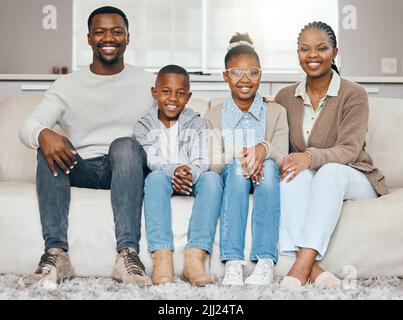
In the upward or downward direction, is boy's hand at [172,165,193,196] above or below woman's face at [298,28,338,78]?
below

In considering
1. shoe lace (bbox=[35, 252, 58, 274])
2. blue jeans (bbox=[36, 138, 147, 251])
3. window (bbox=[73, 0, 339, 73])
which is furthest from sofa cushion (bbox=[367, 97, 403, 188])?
window (bbox=[73, 0, 339, 73])

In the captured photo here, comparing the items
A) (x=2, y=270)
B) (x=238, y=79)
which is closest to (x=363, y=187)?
(x=238, y=79)

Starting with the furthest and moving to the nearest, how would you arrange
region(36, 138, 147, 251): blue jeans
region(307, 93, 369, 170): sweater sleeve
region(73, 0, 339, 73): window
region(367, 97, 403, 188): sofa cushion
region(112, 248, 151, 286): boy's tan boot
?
region(73, 0, 339, 73): window → region(367, 97, 403, 188): sofa cushion → region(307, 93, 369, 170): sweater sleeve → region(36, 138, 147, 251): blue jeans → region(112, 248, 151, 286): boy's tan boot

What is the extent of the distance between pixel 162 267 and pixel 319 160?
626 mm

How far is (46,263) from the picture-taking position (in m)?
1.88

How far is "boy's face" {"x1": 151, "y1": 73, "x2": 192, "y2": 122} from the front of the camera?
7.22 feet

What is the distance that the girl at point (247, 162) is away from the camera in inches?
75.3

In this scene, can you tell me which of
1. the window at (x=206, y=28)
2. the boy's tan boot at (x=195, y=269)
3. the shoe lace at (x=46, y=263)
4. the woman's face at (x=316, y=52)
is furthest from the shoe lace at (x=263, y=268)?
the window at (x=206, y=28)

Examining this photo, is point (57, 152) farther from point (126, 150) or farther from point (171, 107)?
point (171, 107)

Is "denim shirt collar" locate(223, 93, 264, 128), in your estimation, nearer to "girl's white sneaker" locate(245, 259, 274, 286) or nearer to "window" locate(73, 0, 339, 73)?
"girl's white sneaker" locate(245, 259, 274, 286)

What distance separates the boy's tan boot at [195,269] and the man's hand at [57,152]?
47 centimetres

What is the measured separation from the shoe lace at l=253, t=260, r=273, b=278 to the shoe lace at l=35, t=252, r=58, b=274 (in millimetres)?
621

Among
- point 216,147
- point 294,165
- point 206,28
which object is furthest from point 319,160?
point 206,28

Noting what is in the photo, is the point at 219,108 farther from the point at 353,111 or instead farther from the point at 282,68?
the point at 282,68
